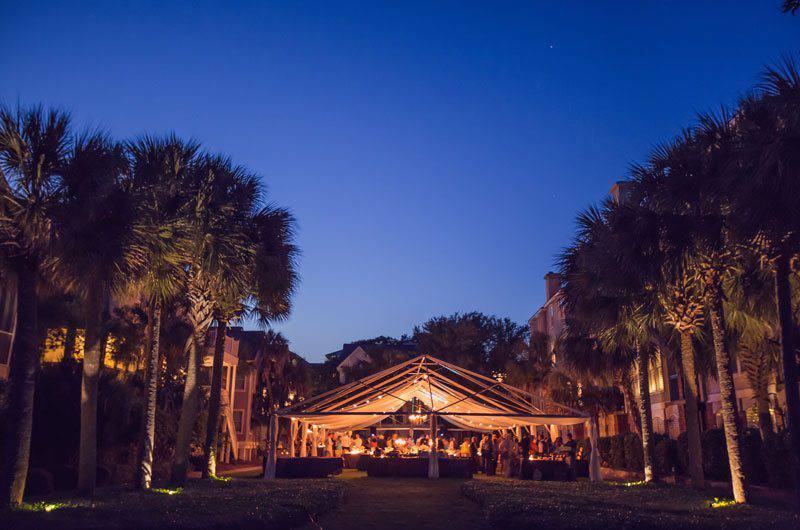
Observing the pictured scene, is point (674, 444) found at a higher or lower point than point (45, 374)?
lower

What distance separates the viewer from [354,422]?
30016 mm

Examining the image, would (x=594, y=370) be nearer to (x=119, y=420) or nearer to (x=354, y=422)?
(x=354, y=422)

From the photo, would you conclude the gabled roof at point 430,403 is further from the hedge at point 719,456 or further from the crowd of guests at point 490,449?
the hedge at point 719,456

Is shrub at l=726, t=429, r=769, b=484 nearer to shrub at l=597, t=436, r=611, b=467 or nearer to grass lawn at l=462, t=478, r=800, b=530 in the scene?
grass lawn at l=462, t=478, r=800, b=530

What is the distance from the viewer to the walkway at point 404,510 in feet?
37.5

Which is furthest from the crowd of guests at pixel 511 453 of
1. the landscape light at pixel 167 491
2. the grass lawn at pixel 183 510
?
the landscape light at pixel 167 491

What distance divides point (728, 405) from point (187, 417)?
1275 cm

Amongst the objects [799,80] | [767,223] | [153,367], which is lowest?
[153,367]

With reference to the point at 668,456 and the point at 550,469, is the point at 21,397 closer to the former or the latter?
the point at 550,469

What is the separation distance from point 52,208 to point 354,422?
20663 mm

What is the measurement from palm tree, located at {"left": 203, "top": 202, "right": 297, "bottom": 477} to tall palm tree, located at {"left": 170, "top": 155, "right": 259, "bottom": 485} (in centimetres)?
34

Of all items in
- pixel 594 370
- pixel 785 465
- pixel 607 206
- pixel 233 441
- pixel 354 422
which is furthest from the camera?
pixel 233 441

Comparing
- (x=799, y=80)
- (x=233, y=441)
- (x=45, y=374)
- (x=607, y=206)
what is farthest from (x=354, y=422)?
(x=799, y=80)

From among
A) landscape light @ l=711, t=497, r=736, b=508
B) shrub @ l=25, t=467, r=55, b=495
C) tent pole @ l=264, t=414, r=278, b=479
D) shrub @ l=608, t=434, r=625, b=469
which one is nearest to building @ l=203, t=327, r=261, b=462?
tent pole @ l=264, t=414, r=278, b=479
